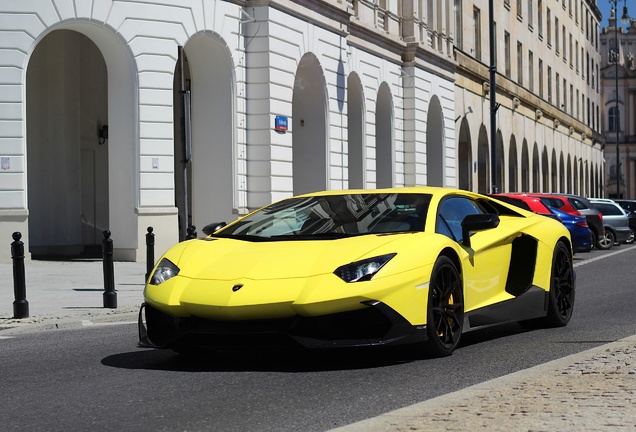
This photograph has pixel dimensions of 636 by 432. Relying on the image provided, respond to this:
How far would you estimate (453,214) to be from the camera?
9539mm

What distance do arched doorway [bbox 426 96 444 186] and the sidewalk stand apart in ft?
68.3

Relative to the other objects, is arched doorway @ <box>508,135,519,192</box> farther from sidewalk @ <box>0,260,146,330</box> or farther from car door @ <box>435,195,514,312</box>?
car door @ <box>435,195,514,312</box>

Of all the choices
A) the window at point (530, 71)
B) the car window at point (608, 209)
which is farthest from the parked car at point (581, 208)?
the window at point (530, 71)

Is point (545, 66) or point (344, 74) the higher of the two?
point (545, 66)

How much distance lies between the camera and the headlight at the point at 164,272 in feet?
27.8

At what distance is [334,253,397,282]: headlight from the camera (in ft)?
26.3

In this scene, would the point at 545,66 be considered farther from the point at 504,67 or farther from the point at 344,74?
the point at 344,74

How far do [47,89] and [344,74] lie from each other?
8414 millimetres

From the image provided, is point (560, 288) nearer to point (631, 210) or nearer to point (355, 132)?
point (355, 132)

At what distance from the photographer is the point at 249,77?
2730cm

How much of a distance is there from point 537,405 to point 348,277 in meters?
2.14

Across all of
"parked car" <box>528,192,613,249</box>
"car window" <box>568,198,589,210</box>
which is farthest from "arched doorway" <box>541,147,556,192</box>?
"car window" <box>568,198,589,210</box>

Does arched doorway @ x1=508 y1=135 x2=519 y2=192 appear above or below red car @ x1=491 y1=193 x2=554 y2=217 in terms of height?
above

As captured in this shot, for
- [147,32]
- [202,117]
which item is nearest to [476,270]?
[147,32]
